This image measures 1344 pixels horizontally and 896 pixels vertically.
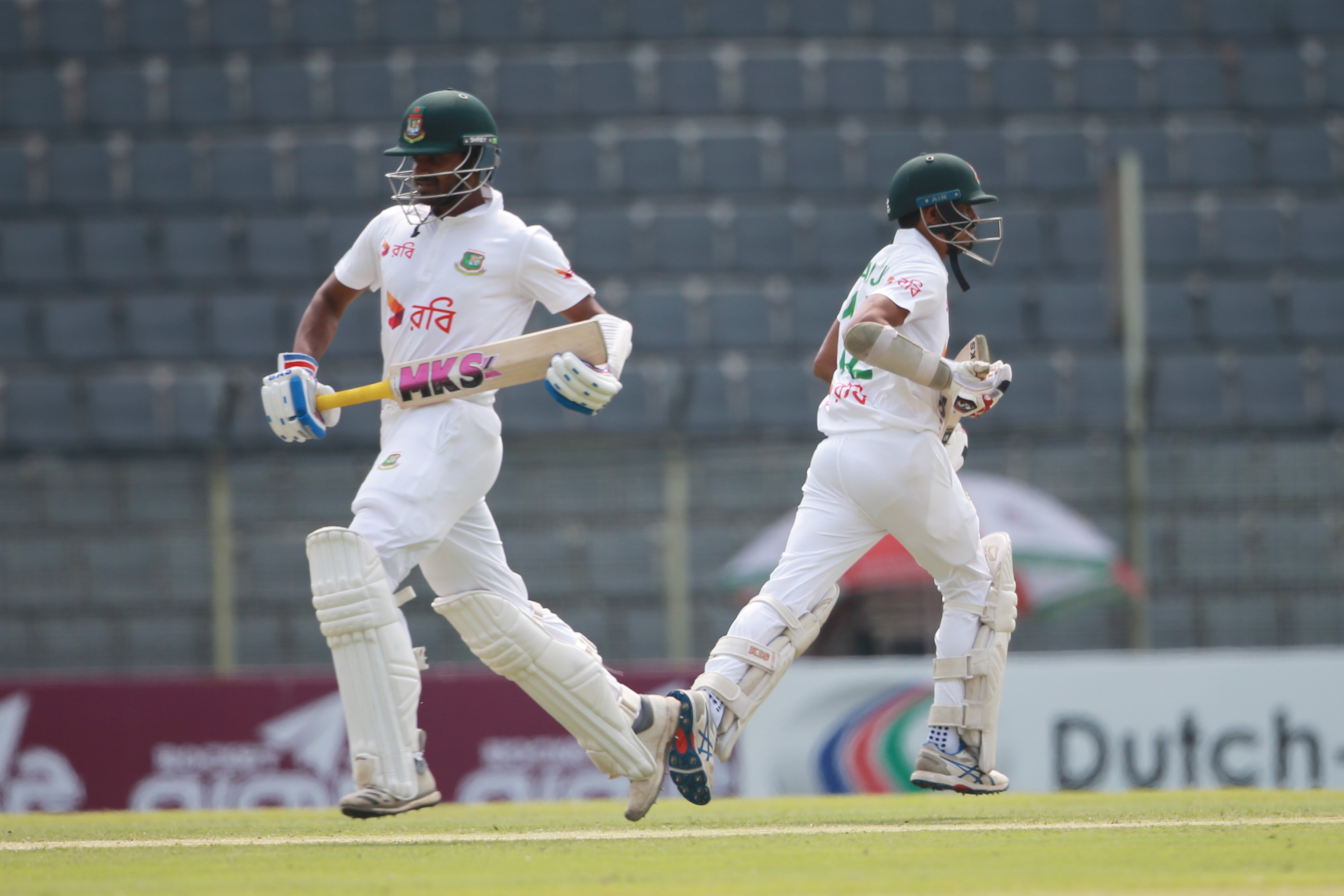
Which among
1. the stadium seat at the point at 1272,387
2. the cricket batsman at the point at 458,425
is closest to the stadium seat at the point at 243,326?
the cricket batsman at the point at 458,425

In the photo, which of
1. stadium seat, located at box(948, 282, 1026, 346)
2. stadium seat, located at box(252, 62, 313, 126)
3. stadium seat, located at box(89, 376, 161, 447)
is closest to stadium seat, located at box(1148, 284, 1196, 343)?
stadium seat, located at box(948, 282, 1026, 346)

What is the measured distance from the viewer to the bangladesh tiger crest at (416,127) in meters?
4.00

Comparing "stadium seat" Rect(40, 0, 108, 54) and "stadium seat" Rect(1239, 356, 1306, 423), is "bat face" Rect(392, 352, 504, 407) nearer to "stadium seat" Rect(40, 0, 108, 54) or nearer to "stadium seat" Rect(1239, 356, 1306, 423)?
"stadium seat" Rect(1239, 356, 1306, 423)

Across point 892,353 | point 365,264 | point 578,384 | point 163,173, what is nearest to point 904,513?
point 892,353

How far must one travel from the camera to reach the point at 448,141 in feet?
13.1

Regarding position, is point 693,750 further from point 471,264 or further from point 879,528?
point 471,264

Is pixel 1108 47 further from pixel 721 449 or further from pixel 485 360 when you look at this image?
pixel 485 360

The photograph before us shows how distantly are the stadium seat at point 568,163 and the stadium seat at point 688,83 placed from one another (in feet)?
2.57

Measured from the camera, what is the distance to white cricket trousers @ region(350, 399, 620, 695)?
3764 mm

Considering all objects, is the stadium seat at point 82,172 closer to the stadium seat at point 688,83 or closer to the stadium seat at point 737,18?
the stadium seat at point 688,83

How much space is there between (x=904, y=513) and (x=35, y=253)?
26.4 ft

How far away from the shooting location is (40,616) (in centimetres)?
780

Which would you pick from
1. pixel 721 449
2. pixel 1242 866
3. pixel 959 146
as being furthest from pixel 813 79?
pixel 1242 866

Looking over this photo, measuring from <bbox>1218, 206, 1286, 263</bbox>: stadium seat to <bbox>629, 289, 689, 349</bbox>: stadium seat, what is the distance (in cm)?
383
